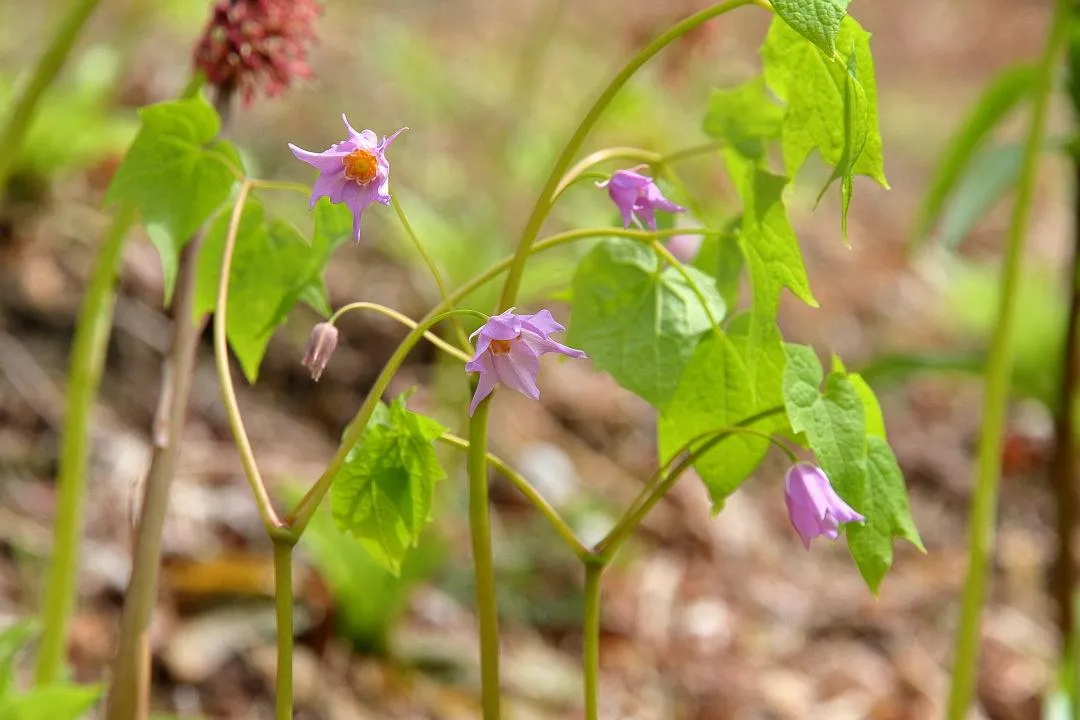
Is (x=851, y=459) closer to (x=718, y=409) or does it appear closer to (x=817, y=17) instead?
(x=718, y=409)

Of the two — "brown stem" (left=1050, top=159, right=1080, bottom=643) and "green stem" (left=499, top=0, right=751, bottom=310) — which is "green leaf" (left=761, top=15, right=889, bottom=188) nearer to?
"green stem" (left=499, top=0, right=751, bottom=310)

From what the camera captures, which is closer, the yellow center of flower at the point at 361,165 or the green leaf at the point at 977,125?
the yellow center of flower at the point at 361,165

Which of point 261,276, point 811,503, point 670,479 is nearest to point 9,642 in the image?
point 261,276

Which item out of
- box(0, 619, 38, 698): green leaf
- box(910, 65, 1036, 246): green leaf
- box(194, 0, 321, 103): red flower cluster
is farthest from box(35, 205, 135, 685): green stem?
box(910, 65, 1036, 246): green leaf

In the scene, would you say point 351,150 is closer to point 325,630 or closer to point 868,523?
point 868,523

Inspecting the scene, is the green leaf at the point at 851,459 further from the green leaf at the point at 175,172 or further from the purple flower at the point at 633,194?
the green leaf at the point at 175,172

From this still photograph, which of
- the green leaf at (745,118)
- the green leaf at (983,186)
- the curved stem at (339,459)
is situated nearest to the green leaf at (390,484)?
the curved stem at (339,459)
